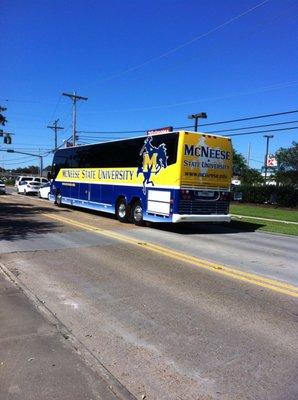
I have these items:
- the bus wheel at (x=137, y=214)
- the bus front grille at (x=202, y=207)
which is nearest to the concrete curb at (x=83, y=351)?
the bus front grille at (x=202, y=207)

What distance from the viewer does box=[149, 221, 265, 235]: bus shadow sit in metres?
17.6

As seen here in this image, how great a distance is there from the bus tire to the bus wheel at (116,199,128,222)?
441mm

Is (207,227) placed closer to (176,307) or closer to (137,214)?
(137,214)

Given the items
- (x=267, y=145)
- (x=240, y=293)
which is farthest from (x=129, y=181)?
(x=267, y=145)

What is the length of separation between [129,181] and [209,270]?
10.4m

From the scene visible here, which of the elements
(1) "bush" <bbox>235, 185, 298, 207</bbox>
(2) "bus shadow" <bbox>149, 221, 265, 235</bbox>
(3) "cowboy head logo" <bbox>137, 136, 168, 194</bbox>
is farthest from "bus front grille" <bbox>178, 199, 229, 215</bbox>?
(1) "bush" <bbox>235, 185, 298, 207</bbox>

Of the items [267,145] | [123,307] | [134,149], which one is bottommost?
[123,307]

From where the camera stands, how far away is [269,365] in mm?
4820

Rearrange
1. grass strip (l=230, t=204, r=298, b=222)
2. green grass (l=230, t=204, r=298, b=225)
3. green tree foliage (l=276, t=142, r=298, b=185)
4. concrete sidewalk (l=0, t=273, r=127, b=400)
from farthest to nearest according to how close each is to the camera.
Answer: green tree foliage (l=276, t=142, r=298, b=185) < green grass (l=230, t=204, r=298, b=225) < grass strip (l=230, t=204, r=298, b=222) < concrete sidewalk (l=0, t=273, r=127, b=400)

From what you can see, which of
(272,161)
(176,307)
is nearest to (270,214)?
(176,307)

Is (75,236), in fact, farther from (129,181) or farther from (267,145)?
(267,145)

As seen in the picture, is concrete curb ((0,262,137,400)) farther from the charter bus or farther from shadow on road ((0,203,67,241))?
the charter bus

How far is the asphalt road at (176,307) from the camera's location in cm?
455

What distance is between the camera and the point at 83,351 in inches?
197
